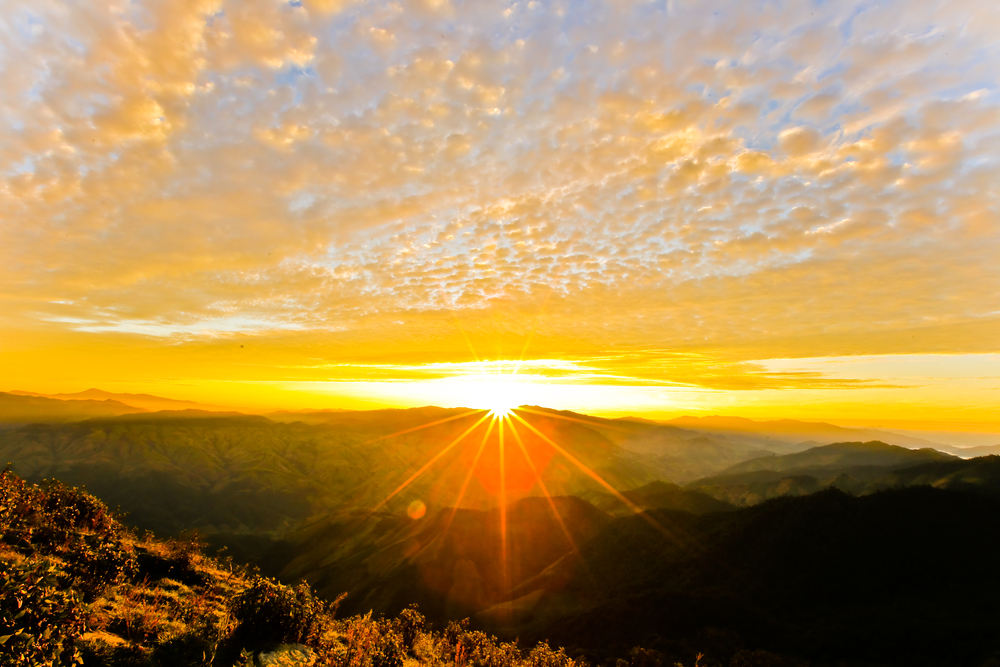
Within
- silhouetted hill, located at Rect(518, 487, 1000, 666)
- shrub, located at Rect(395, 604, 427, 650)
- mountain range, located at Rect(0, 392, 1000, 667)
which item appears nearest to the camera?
shrub, located at Rect(395, 604, 427, 650)

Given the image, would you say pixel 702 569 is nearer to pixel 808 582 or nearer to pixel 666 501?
pixel 808 582

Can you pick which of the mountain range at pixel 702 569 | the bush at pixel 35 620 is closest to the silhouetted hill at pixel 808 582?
the mountain range at pixel 702 569

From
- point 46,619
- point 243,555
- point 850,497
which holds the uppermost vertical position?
point 46,619

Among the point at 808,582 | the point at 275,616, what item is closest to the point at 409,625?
the point at 275,616

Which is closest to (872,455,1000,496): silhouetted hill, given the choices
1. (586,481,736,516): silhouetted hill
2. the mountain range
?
the mountain range

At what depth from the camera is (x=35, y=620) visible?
6.23 m

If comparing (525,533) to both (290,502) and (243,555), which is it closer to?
(243,555)

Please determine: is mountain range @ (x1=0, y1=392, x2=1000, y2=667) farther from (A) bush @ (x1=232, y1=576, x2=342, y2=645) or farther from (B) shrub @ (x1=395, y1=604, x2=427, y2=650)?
(A) bush @ (x1=232, y1=576, x2=342, y2=645)

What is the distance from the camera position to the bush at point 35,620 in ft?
18.0

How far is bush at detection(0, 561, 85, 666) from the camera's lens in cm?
548

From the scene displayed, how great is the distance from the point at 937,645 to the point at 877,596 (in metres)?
11.4

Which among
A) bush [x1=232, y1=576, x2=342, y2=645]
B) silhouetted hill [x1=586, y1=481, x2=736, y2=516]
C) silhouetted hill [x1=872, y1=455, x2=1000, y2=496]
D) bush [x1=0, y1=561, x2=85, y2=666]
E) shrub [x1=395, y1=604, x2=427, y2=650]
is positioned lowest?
silhouetted hill [x1=586, y1=481, x2=736, y2=516]

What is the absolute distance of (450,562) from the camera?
208ft

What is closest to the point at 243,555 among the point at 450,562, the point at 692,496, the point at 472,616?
the point at 450,562
